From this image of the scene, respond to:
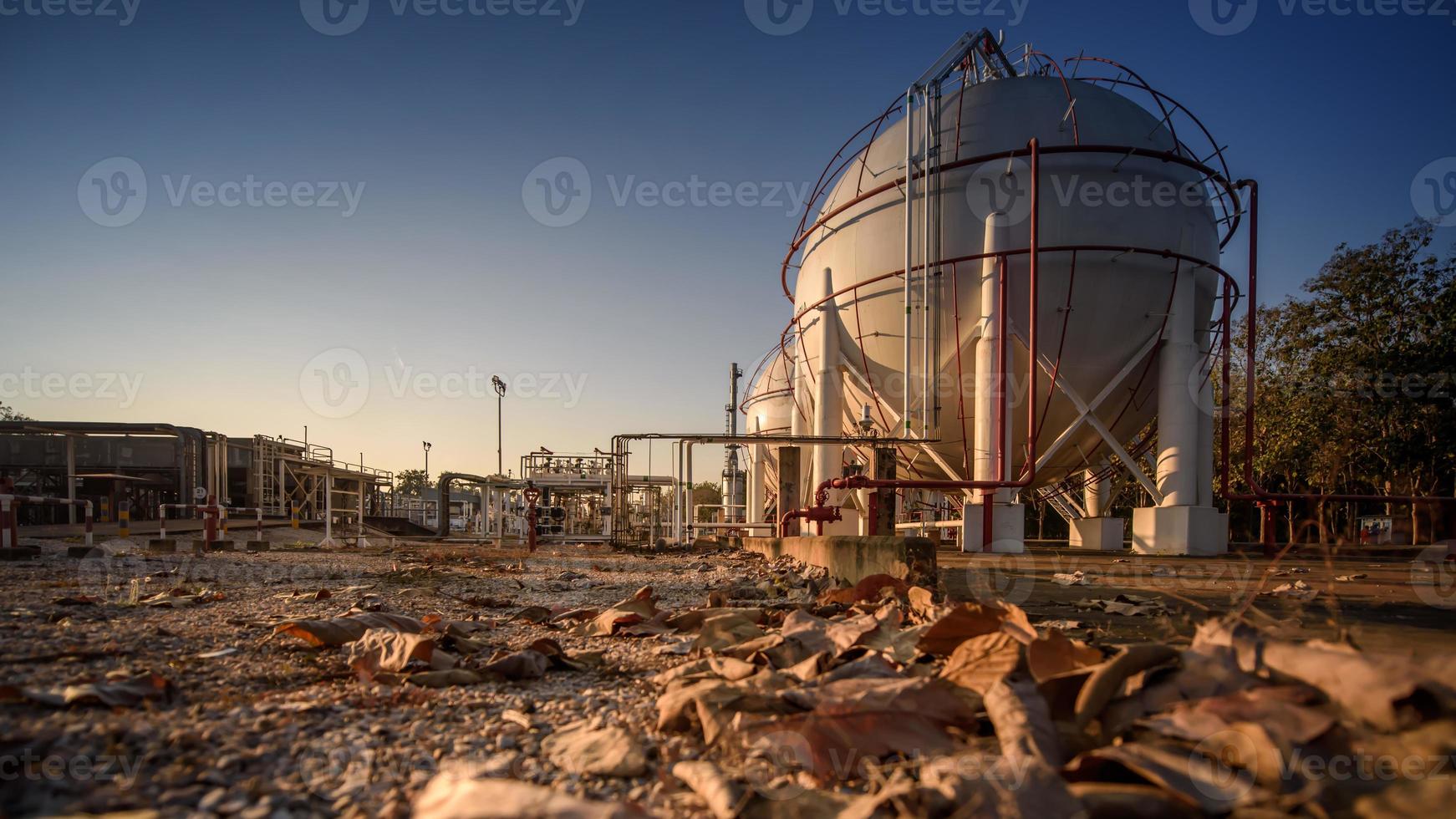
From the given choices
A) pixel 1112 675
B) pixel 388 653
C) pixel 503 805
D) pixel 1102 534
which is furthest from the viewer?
pixel 1102 534

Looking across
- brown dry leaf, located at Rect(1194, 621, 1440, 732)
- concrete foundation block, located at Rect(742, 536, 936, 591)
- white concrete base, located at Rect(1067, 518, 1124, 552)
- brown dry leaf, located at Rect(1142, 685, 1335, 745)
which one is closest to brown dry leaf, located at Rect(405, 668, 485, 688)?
brown dry leaf, located at Rect(1142, 685, 1335, 745)

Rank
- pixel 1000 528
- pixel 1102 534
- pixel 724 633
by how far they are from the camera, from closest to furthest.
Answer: pixel 724 633
pixel 1000 528
pixel 1102 534

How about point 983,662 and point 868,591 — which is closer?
point 983,662

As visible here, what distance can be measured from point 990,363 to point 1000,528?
2.62 meters

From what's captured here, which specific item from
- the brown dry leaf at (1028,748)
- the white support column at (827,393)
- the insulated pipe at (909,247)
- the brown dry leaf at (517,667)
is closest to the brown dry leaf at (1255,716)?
the brown dry leaf at (1028,748)

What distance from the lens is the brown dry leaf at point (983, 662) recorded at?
203 centimetres

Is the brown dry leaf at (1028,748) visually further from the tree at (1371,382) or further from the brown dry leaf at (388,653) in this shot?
the tree at (1371,382)

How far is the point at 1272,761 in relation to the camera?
1.34 m

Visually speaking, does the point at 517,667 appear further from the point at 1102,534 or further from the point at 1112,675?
the point at 1102,534

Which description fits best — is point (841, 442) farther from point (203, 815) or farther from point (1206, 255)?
point (203, 815)

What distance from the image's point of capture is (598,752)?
1.86 metres

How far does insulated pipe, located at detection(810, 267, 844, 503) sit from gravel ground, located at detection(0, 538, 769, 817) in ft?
24.5

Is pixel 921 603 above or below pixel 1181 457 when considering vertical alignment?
below

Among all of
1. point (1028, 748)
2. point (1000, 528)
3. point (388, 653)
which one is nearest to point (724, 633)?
point (388, 653)
